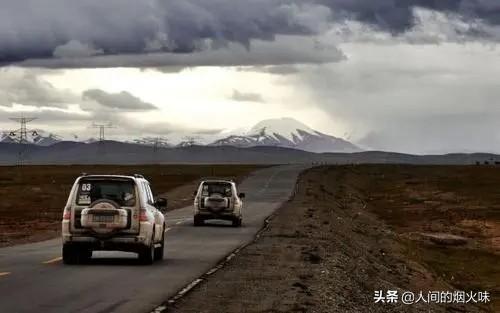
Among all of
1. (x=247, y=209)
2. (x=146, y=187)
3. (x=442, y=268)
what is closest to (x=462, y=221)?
(x=247, y=209)

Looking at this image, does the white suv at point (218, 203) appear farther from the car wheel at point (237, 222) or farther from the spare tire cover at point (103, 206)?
the spare tire cover at point (103, 206)

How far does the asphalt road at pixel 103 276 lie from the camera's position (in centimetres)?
1627

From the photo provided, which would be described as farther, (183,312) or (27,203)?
(27,203)

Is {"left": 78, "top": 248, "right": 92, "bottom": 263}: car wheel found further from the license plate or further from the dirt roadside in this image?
the dirt roadside

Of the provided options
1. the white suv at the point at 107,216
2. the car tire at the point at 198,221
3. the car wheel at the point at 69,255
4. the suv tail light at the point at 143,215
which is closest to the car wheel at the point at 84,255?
the car wheel at the point at 69,255

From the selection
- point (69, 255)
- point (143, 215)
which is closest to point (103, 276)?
point (143, 215)

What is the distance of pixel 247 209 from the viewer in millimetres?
59875

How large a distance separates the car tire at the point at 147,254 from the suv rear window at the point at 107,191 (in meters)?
1.24

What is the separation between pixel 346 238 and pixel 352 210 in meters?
28.6

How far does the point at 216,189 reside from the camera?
43344 millimetres

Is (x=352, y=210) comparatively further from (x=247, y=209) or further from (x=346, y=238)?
(x=346, y=238)

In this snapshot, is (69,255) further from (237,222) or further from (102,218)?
(237,222)

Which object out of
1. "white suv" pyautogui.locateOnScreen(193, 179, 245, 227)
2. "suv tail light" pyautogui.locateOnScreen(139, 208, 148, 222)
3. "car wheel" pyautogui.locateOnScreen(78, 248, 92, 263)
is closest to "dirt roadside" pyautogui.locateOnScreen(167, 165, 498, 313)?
"white suv" pyautogui.locateOnScreen(193, 179, 245, 227)

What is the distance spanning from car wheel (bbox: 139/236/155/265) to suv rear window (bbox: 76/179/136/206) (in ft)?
4.07
